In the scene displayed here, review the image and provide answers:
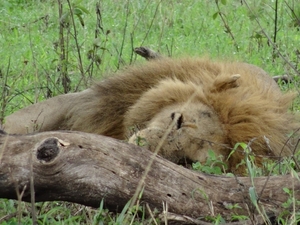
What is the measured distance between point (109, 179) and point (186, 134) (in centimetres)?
112

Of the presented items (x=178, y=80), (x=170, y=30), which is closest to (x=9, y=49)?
(x=170, y=30)

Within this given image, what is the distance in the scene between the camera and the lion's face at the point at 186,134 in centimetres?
366

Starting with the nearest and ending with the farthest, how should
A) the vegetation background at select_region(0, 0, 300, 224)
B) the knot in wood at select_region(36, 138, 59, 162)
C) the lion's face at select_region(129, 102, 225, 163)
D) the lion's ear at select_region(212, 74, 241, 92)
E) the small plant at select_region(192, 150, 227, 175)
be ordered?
the knot in wood at select_region(36, 138, 59, 162) → the small plant at select_region(192, 150, 227, 175) → the lion's face at select_region(129, 102, 225, 163) → the lion's ear at select_region(212, 74, 241, 92) → the vegetation background at select_region(0, 0, 300, 224)

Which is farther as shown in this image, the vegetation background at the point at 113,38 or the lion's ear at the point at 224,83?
the vegetation background at the point at 113,38

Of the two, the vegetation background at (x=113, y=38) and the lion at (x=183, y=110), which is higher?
the lion at (x=183, y=110)

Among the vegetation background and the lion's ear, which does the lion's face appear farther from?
the vegetation background

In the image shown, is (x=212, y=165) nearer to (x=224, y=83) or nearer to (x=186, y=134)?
(x=186, y=134)

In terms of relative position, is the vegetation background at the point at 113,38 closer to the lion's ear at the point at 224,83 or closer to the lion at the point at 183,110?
the lion at the point at 183,110

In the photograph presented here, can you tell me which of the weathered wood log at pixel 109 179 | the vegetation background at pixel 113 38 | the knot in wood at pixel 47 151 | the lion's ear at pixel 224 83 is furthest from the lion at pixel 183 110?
the knot in wood at pixel 47 151

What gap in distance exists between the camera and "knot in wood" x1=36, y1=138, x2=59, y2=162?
8.32 feet

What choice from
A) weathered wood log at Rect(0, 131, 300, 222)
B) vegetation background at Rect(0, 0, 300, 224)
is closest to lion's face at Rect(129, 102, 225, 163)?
weathered wood log at Rect(0, 131, 300, 222)

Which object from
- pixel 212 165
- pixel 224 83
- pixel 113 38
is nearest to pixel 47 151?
pixel 212 165

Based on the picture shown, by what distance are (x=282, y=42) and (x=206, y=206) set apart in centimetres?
424

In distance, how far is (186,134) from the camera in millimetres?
3725
